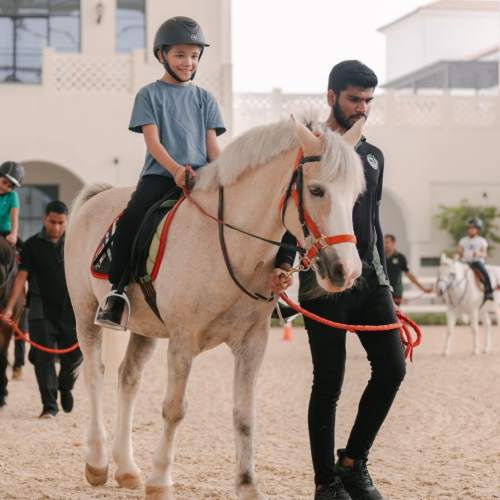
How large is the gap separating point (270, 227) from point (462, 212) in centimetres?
2095

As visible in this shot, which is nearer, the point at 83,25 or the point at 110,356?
the point at 110,356

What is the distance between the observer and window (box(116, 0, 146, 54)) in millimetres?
23864

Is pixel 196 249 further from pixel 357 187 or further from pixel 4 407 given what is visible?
pixel 4 407

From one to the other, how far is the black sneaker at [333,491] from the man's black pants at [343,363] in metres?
0.04

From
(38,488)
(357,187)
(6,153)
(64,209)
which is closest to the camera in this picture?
(357,187)

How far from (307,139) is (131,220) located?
1226 mm

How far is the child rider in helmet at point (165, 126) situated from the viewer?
15.6 ft

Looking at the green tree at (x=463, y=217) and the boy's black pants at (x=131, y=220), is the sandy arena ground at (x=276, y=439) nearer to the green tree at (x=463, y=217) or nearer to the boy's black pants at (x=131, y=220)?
the boy's black pants at (x=131, y=220)

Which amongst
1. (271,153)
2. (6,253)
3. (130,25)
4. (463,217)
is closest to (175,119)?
(271,153)

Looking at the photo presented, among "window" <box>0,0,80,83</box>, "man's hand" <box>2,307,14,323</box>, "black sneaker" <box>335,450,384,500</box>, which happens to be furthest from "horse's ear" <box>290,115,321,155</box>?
"window" <box>0,0,80,83</box>

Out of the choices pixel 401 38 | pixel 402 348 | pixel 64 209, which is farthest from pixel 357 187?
pixel 401 38

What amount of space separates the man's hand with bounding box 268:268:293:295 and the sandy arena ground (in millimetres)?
1257

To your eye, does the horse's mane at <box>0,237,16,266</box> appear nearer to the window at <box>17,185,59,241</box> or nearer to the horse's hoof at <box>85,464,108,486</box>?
the horse's hoof at <box>85,464,108,486</box>

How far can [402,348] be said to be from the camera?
440cm
